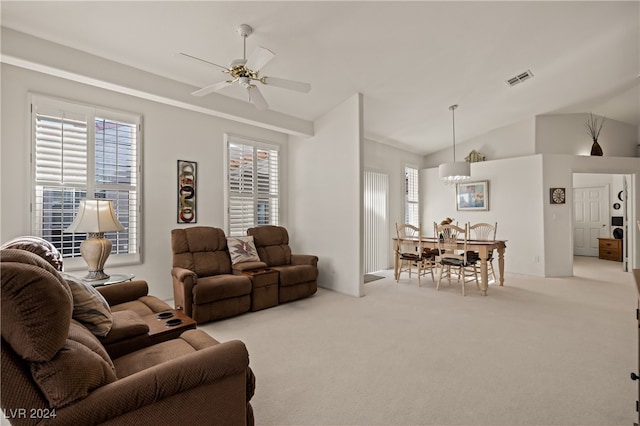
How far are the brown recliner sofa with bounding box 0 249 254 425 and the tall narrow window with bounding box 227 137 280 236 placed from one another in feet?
12.1

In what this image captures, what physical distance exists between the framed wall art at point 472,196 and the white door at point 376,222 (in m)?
1.86

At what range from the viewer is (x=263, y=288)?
4.11m

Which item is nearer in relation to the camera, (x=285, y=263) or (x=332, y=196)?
(x=285, y=263)

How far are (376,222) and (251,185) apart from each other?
3010mm

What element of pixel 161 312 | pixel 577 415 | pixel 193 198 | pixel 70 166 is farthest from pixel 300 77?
pixel 577 415

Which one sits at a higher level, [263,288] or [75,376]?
[75,376]

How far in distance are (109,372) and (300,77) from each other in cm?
376

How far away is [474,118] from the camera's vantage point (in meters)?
6.52

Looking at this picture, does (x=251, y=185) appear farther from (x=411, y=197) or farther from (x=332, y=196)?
(x=411, y=197)

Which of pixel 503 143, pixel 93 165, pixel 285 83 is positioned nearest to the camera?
pixel 285 83

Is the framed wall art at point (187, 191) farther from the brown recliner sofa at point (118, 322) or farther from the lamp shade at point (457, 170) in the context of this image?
the lamp shade at point (457, 170)

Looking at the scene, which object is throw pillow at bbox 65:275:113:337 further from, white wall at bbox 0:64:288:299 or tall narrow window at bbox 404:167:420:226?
tall narrow window at bbox 404:167:420:226

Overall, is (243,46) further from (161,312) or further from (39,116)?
(161,312)

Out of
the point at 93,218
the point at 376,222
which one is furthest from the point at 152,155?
the point at 376,222
